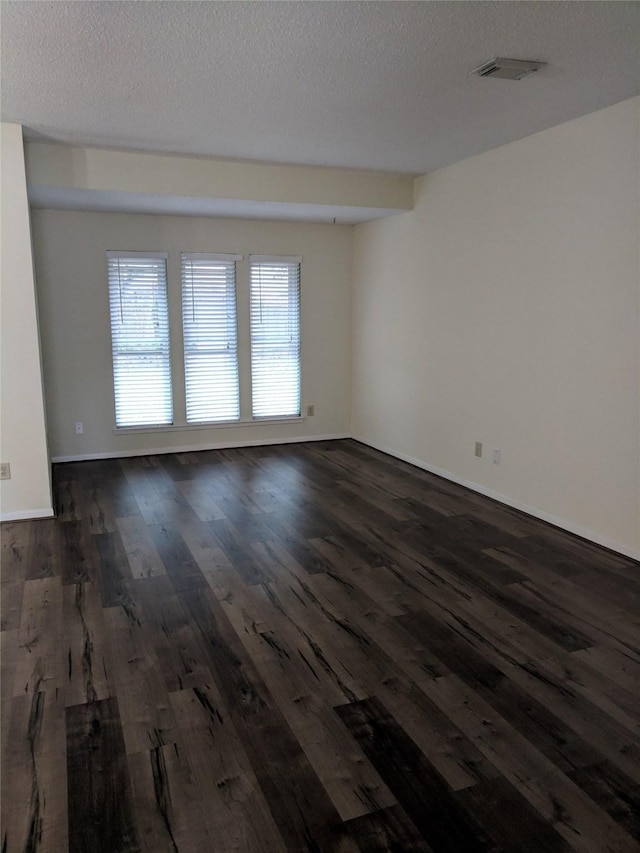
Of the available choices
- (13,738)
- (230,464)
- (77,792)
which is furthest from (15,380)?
(77,792)

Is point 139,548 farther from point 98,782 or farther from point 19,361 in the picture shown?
point 98,782

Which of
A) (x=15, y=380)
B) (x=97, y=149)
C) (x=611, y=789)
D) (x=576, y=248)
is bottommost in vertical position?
(x=611, y=789)

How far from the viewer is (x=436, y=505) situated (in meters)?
4.61

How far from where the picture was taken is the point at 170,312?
605 cm

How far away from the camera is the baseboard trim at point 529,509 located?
3676 millimetres

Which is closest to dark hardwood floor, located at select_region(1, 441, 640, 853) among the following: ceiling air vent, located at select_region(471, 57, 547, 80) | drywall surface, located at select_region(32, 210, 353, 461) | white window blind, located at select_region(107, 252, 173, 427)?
drywall surface, located at select_region(32, 210, 353, 461)

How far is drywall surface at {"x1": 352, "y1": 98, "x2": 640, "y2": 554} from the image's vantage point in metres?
3.54

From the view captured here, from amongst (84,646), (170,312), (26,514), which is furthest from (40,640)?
(170,312)

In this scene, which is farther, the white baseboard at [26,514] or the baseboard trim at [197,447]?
the baseboard trim at [197,447]

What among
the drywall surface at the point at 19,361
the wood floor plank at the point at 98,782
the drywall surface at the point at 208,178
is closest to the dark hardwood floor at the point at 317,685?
the wood floor plank at the point at 98,782

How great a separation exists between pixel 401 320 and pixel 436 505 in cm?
202

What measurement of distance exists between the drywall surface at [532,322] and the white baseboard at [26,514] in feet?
10.4

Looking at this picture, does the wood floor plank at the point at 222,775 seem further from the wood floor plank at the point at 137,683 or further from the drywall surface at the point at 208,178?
the drywall surface at the point at 208,178

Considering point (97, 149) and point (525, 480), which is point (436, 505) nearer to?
point (525, 480)
